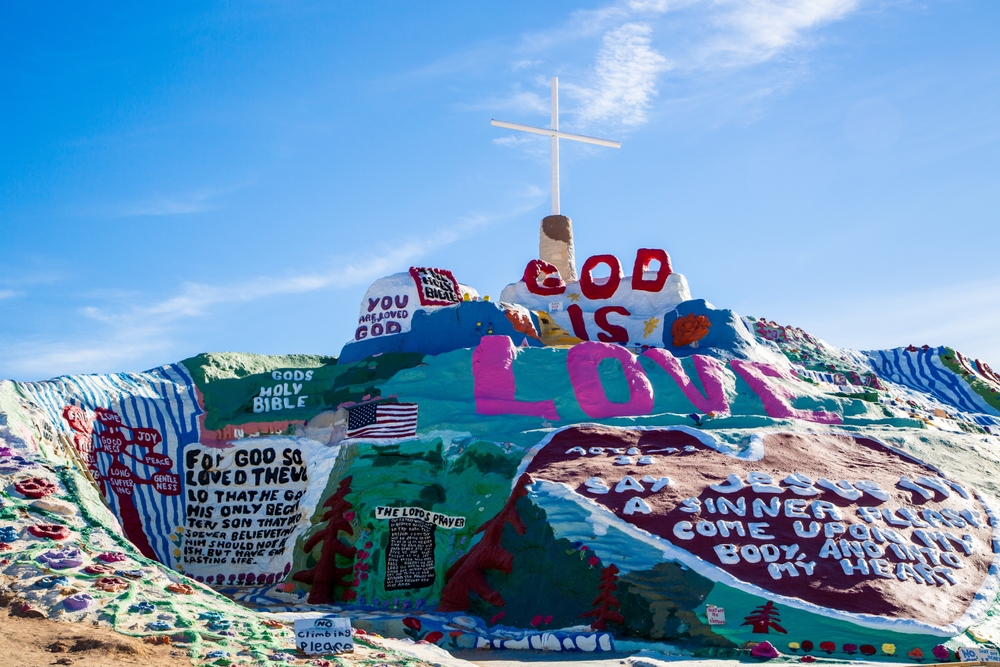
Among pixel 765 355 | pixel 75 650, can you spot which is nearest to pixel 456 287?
pixel 765 355

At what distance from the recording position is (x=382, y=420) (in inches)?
663

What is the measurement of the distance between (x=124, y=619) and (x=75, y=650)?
3.06ft

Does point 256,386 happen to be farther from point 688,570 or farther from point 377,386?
point 688,570

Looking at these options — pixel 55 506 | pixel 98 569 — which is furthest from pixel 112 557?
pixel 55 506

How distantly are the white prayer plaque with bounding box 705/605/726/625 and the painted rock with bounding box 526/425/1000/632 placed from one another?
415 millimetres

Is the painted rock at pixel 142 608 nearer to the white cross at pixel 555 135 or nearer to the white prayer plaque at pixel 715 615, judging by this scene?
the white prayer plaque at pixel 715 615

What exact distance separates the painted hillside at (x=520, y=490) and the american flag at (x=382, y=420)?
4 cm

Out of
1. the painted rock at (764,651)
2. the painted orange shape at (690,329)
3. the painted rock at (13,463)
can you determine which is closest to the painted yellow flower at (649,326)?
the painted orange shape at (690,329)

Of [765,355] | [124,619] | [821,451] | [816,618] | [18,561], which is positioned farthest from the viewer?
[765,355]

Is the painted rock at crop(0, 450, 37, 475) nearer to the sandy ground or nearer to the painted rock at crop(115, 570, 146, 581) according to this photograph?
the painted rock at crop(115, 570, 146, 581)

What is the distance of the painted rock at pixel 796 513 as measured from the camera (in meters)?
12.6

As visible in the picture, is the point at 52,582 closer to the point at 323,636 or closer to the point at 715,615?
the point at 323,636

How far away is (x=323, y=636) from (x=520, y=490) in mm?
5008

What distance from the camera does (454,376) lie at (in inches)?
698
